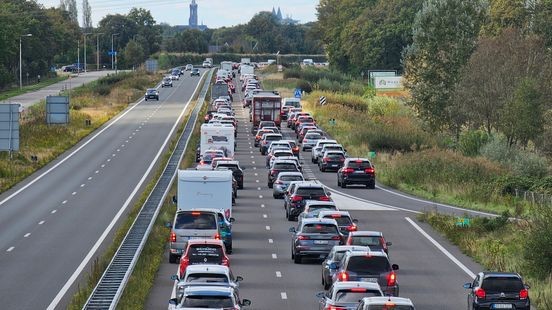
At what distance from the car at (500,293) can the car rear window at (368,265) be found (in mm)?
2457

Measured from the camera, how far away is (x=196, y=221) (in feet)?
122

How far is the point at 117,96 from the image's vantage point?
14188 cm

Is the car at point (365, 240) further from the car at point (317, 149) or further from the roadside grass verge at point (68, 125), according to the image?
the car at point (317, 149)

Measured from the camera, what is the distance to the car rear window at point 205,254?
3158 cm

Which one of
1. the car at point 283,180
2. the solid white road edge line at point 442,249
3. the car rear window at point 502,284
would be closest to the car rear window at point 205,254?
the car rear window at point 502,284

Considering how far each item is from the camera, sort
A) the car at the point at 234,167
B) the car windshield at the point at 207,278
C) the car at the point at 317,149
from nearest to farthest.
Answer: the car windshield at the point at 207,278
the car at the point at 234,167
the car at the point at 317,149

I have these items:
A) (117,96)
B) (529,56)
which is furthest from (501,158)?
(117,96)

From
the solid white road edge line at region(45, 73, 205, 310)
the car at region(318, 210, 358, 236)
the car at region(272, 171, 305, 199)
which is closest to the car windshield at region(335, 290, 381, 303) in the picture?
the solid white road edge line at region(45, 73, 205, 310)

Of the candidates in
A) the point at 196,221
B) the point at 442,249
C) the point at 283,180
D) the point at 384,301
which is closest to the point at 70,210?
the point at 283,180

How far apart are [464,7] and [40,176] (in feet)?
148

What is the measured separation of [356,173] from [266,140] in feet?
67.3

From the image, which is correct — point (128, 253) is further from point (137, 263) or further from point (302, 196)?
point (302, 196)

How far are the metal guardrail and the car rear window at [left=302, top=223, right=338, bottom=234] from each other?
476 cm

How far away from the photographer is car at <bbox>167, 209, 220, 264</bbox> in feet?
120
